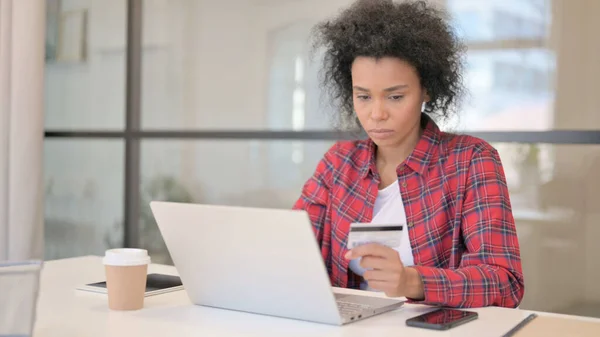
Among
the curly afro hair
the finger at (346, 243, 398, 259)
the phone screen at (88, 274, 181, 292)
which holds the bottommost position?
the phone screen at (88, 274, 181, 292)

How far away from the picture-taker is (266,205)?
2.95 m

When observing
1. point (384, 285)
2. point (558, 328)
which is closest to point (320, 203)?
point (384, 285)

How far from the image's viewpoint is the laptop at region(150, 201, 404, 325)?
3.69ft

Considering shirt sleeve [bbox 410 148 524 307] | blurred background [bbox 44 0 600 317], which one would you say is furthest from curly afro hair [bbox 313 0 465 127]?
blurred background [bbox 44 0 600 317]

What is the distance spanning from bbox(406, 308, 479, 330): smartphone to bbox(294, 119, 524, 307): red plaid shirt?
0.07 metres

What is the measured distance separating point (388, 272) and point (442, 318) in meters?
0.12

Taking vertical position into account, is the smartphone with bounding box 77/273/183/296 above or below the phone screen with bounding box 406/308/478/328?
below

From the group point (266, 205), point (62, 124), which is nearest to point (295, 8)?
point (266, 205)

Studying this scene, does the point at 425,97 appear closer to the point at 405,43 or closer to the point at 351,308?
the point at 405,43

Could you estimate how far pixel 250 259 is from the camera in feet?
3.95

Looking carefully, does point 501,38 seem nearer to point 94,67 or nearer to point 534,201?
point 534,201

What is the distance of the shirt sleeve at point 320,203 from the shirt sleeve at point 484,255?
0.36 meters

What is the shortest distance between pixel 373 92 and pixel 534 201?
92cm

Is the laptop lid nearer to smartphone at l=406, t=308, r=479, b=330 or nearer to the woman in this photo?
smartphone at l=406, t=308, r=479, b=330
